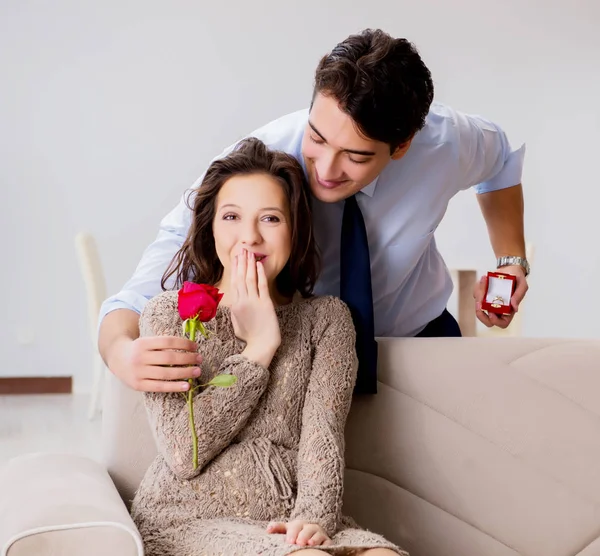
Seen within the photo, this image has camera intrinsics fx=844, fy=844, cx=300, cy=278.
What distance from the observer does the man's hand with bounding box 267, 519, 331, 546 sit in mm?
1331

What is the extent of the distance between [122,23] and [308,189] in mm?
4475

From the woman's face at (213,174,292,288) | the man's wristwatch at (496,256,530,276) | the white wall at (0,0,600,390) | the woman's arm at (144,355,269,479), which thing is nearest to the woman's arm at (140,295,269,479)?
the woman's arm at (144,355,269,479)

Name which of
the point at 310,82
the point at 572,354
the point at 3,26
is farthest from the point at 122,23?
the point at 572,354

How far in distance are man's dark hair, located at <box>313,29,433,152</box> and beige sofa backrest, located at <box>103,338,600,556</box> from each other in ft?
1.58

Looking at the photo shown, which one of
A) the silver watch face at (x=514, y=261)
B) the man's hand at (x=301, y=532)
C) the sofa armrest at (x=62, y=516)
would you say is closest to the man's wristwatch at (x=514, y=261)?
the silver watch face at (x=514, y=261)

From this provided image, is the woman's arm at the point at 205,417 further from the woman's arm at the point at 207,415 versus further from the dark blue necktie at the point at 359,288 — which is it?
the dark blue necktie at the point at 359,288

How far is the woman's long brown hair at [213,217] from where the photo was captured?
5.75 feet

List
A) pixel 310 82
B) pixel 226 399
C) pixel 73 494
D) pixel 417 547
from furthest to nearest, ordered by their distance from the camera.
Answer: pixel 310 82, pixel 417 547, pixel 226 399, pixel 73 494

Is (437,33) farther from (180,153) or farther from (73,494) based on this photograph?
(73,494)

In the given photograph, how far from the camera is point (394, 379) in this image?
1.80 meters

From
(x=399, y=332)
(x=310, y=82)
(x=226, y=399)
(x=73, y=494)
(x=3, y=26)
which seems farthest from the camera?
(x=310, y=82)

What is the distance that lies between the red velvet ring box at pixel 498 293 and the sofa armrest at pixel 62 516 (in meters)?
1.01

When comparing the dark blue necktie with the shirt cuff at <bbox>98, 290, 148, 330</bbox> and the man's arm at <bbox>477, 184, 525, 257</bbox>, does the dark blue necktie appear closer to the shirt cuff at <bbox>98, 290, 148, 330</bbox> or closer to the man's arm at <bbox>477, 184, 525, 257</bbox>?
the shirt cuff at <bbox>98, 290, 148, 330</bbox>

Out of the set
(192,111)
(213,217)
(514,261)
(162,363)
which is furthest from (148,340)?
(192,111)
